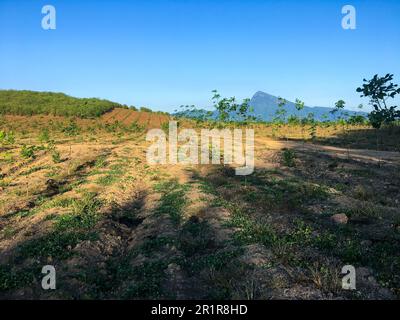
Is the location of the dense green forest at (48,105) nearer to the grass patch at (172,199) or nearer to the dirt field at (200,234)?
the dirt field at (200,234)

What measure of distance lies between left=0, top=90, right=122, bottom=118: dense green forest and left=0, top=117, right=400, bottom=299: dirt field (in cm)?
6494

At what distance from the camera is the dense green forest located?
8988 centimetres

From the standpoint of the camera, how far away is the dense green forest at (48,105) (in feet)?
295

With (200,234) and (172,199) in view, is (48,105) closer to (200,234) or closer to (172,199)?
(172,199)

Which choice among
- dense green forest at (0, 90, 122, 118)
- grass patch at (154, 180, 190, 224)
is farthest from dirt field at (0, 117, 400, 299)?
dense green forest at (0, 90, 122, 118)

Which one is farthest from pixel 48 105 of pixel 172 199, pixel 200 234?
pixel 200 234

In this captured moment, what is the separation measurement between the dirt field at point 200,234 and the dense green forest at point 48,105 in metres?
64.9

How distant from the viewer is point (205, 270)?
13016 millimetres

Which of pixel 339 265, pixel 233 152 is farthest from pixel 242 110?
pixel 339 265

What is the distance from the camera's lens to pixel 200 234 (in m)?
16.3

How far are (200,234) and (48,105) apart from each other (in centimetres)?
9064

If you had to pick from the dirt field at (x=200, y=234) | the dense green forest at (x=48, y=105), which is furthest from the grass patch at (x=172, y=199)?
the dense green forest at (x=48, y=105)

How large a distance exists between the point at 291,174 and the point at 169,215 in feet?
48.0
